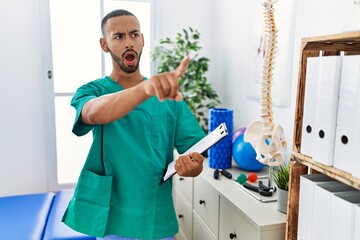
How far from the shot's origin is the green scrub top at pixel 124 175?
109cm

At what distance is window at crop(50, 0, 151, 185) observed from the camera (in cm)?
257

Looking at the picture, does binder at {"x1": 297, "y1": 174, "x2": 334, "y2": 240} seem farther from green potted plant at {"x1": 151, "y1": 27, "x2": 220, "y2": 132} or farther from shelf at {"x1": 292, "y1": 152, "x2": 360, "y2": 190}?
green potted plant at {"x1": 151, "y1": 27, "x2": 220, "y2": 132}

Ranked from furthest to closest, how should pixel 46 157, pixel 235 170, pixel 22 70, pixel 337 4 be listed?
pixel 46 157 → pixel 22 70 → pixel 235 170 → pixel 337 4

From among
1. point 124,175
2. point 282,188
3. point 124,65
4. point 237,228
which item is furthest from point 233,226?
point 124,65

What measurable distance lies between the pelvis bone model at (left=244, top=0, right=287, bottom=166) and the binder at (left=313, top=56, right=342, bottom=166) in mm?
262

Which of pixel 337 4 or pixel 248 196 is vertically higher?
pixel 337 4

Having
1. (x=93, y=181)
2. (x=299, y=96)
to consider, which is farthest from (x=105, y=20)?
(x=299, y=96)

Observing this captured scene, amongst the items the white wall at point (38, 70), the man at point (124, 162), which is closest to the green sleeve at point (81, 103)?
the man at point (124, 162)

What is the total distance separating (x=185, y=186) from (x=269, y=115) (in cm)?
99

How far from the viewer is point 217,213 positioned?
60.1 inches

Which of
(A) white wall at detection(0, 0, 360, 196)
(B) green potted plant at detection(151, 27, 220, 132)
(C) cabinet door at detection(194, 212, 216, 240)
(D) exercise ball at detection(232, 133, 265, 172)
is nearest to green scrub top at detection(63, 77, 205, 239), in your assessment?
(C) cabinet door at detection(194, 212, 216, 240)

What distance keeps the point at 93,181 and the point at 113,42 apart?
1.60ft

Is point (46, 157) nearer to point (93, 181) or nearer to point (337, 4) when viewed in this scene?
point (93, 181)

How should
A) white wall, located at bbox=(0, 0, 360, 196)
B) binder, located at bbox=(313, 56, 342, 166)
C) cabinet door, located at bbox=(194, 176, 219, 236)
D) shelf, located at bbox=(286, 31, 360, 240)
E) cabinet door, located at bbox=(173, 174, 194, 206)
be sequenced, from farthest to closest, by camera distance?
white wall, located at bbox=(0, 0, 360, 196) → cabinet door, located at bbox=(173, 174, 194, 206) → cabinet door, located at bbox=(194, 176, 219, 236) → shelf, located at bbox=(286, 31, 360, 240) → binder, located at bbox=(313, 56, 342, 166)
